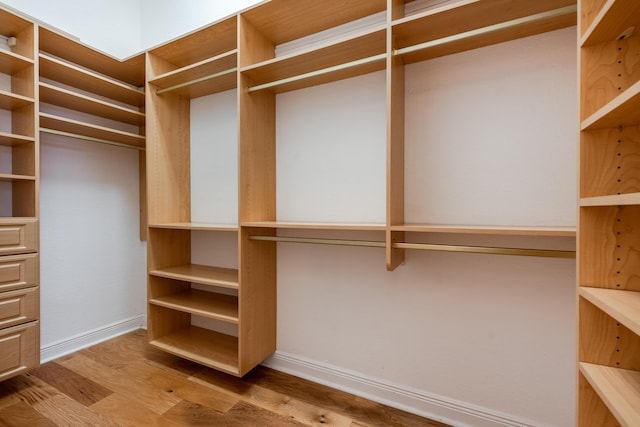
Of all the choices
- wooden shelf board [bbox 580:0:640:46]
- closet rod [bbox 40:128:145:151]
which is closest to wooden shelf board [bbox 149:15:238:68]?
closet rod [bbox 40:128:145:151]

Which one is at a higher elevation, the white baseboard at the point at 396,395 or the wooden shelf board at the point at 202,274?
the wooden shelf board at the point at 202,274

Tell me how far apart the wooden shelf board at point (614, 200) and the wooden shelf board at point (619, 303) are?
0.26 meters

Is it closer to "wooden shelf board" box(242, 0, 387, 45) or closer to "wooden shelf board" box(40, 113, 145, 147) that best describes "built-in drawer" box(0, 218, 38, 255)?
"wooden shelf board" box(40, 113, 145, 147)

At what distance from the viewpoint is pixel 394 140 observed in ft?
4.75

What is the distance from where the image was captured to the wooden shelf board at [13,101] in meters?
1.72

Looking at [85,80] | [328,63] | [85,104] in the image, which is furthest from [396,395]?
[85,80]

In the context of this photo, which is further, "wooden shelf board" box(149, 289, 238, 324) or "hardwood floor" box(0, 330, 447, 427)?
"wooden shelf board" box(149, 289, 238, 324)

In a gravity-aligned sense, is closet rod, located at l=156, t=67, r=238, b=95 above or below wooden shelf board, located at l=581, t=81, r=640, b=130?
above

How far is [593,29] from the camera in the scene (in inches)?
34.0

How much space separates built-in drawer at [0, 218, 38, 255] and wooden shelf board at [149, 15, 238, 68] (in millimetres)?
1404

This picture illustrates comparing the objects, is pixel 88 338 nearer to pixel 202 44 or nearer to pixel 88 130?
pixel 88 130

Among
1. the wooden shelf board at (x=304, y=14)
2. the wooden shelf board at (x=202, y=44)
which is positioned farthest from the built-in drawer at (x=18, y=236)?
the wooden shelf board at (x=304, y=14)

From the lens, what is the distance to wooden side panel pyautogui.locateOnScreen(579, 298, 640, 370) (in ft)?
2.91

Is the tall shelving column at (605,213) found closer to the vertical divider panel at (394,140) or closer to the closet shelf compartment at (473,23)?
the closet shelf compartment at (473,23)
